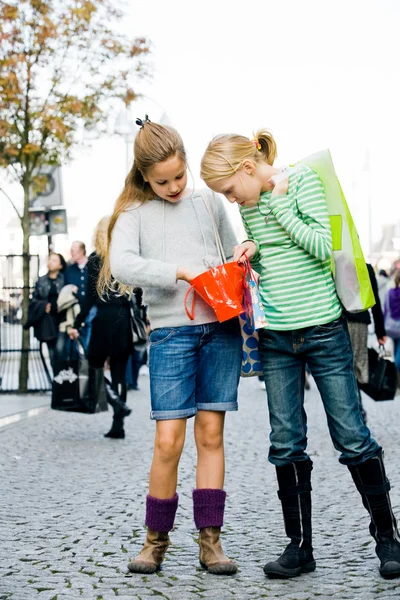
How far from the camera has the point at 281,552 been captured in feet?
15.7

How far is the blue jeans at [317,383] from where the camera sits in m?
4.27

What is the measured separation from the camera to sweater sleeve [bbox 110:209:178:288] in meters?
4.33

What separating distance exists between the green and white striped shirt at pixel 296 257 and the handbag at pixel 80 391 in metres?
5.34

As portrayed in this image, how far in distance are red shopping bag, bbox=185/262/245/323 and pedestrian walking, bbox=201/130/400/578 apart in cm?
7

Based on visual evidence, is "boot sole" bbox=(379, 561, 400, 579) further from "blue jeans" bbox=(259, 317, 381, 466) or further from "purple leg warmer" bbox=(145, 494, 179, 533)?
"purple leg warmer" bbox=(145, 494, 179, 533)

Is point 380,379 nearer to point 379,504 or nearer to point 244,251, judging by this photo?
point 379,504

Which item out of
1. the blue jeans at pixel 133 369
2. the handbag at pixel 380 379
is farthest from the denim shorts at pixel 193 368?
the blue jeans at pixel 133 369

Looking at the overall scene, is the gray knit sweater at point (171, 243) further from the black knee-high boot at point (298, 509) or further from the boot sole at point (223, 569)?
the boot sole at point (223, 569)

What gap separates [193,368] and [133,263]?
0.48 meters

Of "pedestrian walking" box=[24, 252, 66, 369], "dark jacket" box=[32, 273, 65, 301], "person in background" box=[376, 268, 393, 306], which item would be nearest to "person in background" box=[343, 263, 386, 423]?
"pedestrian walking" box=[24, 252, 66, 369]

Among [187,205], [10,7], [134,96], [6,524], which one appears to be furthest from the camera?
[134,96]

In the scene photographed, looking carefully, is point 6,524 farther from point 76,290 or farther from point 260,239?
point 76,290

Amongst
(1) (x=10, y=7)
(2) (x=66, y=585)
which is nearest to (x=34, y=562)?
(2) (x=66, y=585)

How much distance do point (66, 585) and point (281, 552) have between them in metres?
1.00
